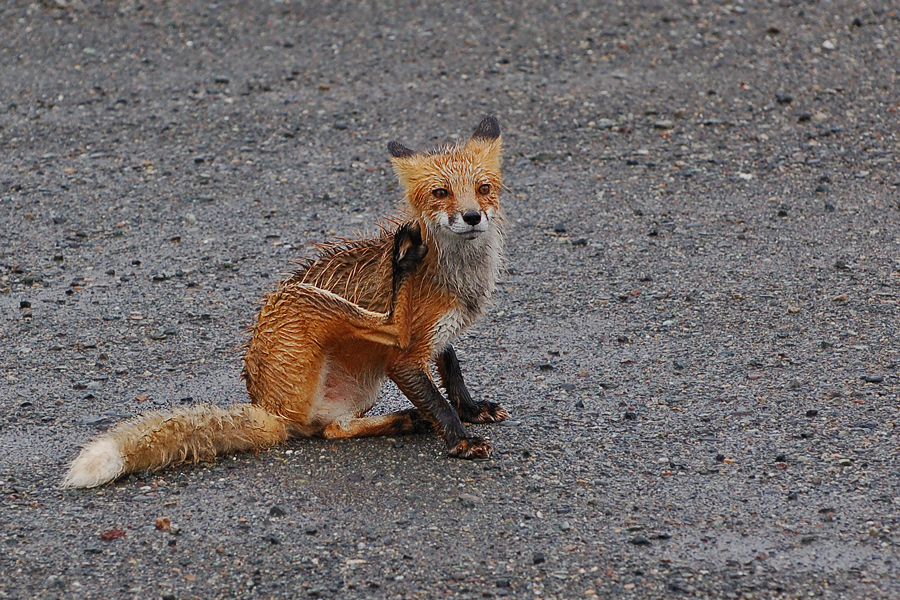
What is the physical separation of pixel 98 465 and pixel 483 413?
2111 mm

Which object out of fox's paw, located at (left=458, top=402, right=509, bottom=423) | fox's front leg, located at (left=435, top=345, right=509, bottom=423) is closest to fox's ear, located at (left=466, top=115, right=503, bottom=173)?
fox's front leg, located at (left=435, top=345, right=509, bottom=423)

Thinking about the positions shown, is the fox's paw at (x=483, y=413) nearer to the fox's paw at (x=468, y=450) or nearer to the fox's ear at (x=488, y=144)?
the fox's paw at (x=468, y=450)

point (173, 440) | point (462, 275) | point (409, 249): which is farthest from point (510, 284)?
point (173, 440)

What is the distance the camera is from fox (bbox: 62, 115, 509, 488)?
5.57 m

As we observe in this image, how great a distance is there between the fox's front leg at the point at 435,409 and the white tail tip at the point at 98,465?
1.45 m

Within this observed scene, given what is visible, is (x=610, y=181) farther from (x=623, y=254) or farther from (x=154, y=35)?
(x=154, y=35)

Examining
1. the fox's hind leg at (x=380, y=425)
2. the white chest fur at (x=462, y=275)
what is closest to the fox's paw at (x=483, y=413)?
the fox's hind leg at (x=380, y=425)

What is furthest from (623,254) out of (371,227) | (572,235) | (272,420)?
(272,420)

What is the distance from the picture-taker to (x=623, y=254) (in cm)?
884

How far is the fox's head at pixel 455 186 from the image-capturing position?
17.9ft

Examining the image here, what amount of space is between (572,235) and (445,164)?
377 centimetres

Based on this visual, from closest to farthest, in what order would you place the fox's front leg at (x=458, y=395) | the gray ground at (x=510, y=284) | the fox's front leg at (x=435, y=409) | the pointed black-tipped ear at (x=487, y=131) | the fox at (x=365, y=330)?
the gray ground at (x=510, y=284) < the fox at (x=365, y=330) < the fox's front leg at (x=435, y=409) < the pointed black-tipped ear at (x=487, y=131) < the fox's front leg at (x=458, y=395)

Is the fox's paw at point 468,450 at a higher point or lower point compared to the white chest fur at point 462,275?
lower

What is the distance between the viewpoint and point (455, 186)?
5543mm
